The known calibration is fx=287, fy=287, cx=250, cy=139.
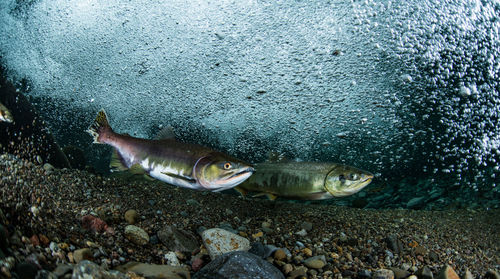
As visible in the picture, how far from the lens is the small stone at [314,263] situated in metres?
2.41

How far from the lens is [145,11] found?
700cm

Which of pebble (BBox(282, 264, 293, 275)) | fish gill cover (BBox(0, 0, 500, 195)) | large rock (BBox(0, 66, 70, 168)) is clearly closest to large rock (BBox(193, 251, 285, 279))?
pebble (BBox(282, 264, 293, 275))

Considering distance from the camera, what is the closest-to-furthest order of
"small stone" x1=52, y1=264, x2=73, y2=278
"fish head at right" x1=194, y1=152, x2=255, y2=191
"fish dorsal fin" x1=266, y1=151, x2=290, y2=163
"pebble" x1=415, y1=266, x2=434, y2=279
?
"small stone" x1=52, y1=264, x2=73, y2=278
"pebble" x1=415, y1=266, x2=434, y2=279
"fish head at right" x1=194, y1=152, x2=255, y2=191
"fish dorsal fin" x1=266, y1=151, x2=290, y2=163

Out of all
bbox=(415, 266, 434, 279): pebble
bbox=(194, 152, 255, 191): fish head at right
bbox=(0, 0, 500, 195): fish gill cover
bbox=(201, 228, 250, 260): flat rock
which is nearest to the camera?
bbox=(201, 228, 250, 260): flat rock

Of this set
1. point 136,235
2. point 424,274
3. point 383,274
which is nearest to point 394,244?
point 424,274

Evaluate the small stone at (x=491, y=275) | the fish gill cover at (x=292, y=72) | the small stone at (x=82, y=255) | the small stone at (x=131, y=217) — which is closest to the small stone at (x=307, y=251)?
the small stone at (x=131, y=217)

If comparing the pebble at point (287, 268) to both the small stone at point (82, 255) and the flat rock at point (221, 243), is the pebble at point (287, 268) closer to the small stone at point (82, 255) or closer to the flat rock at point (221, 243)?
the flat rock at point (221, 243)

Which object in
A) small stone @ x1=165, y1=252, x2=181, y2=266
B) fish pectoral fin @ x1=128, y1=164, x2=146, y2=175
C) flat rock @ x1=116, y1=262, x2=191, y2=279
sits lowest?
small stone @ x1=165, y1=252, x2=181, y2=266

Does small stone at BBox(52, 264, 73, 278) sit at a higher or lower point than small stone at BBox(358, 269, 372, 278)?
higher

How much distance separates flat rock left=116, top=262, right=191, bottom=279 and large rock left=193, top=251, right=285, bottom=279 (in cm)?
10

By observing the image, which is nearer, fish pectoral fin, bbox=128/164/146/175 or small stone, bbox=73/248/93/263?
small stone, bbox=73/248/93/263

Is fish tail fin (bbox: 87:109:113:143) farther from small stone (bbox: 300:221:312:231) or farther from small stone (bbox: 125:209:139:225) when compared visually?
small stone (bbox: 300:221:312:231)

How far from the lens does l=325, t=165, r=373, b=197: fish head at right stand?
320 cm

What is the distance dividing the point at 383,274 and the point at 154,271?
1807mm
